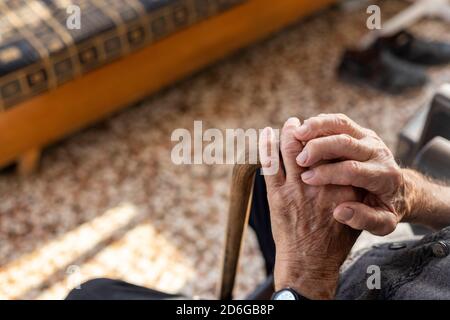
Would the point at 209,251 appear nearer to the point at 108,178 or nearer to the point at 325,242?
the point at 108,178

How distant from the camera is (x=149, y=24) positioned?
6.45 feet

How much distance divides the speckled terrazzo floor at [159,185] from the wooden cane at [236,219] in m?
0.64

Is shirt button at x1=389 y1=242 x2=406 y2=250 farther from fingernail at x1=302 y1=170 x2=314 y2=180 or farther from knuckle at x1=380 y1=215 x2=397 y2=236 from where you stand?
fingernail at x1=302 y1=170 x2=314 y2=180

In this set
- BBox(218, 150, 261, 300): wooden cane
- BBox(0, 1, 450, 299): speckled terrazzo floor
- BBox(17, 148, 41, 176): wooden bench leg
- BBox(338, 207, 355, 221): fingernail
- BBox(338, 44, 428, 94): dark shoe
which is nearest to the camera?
BBox(338, 207, 355, 221): fingernail

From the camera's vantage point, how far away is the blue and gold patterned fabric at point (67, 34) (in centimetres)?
175

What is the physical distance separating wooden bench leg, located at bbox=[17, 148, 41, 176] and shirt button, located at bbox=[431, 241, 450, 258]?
147 centimetres

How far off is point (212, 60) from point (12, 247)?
1.10 m

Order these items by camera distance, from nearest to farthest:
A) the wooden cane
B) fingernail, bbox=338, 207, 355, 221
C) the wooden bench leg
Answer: fingernail, bbox=338, 207, 355, 221 < the wooden cane < the wooden bench leg

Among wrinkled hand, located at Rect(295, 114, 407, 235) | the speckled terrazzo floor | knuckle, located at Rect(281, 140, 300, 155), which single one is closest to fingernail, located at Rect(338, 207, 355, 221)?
wrinkled hand, located at Rect(295, 114, 407, 235)

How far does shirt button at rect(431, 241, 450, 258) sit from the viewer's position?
845 mm

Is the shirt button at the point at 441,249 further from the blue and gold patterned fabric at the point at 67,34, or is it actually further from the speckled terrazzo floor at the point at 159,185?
the blue and gold patterned fabric at the point at 67,34
